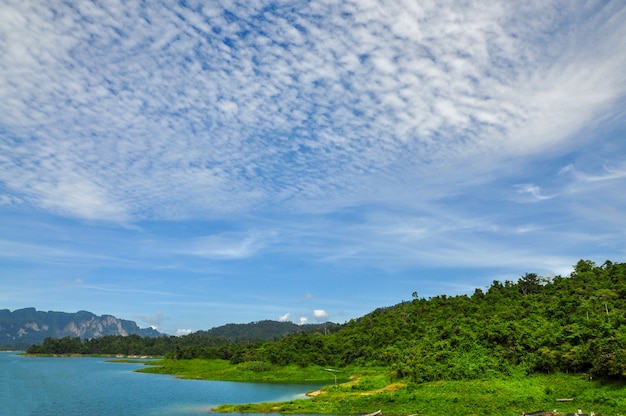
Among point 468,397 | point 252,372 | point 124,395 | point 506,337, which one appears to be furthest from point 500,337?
point 252,372

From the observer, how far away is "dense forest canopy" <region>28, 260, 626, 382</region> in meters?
62.4

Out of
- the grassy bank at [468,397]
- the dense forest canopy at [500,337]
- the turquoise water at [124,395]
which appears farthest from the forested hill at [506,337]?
the turquoise water at [124,395]

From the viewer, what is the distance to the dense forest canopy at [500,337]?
205ft

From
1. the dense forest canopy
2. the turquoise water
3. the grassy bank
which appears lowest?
the turquoise water

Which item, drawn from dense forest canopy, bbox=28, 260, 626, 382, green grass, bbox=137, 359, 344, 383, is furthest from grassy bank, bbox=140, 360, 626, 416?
green grass, bbox=137, 359, 344, 383

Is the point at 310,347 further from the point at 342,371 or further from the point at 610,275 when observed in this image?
the point at 610,275

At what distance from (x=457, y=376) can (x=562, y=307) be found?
31.1 m

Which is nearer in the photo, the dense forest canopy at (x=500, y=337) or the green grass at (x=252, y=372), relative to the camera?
the dense forest canopy at (x=500, y=337)

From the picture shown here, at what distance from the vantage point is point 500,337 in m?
72.2

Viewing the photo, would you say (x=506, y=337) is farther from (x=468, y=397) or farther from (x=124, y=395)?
(x=124, y=395)

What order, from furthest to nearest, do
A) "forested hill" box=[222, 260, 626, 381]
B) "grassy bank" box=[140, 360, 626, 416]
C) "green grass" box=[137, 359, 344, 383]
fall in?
1. "green grass" box=[137, 359, 344, 383]
2. "forested hill" box=[222, 260, 626, 381]
3. "grassy bank" box=[140, 360, 626, 416]

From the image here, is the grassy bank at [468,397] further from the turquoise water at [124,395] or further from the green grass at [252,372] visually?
the green grass at [252,372]

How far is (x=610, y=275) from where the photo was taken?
331 ft

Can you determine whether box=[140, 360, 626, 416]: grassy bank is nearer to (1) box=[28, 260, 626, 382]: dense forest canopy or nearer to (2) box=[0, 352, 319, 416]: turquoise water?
(1) box=[28, 260, 626, 382]: dense forest canopy
